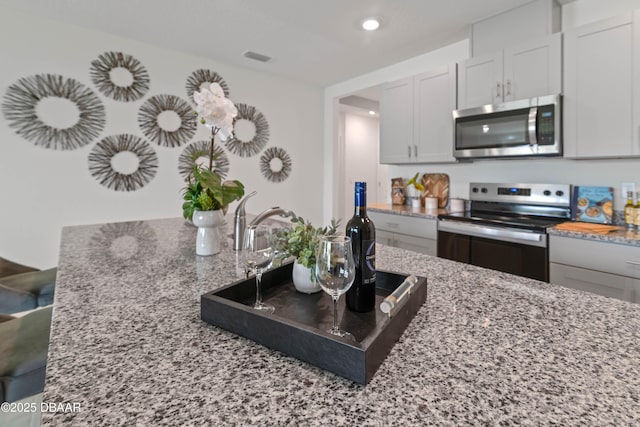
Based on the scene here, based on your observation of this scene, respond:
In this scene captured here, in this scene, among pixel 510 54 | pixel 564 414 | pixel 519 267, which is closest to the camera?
pixel 564 414

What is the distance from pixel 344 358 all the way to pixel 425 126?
2948mm

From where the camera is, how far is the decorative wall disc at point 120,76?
116 inches

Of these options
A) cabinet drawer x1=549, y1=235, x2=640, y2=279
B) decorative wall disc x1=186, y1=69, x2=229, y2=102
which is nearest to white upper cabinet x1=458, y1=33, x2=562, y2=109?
cabinet drawer x1=549, y1=235, x2=640, y2=279

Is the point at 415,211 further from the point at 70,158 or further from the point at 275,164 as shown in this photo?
the point at 70,158

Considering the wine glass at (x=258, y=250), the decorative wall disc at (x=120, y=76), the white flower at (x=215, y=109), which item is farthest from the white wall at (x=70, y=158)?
the wine glass at (x=258, y=250)

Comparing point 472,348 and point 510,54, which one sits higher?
point 510,54

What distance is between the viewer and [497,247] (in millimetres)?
2256

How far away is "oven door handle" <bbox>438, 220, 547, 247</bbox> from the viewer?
206cm

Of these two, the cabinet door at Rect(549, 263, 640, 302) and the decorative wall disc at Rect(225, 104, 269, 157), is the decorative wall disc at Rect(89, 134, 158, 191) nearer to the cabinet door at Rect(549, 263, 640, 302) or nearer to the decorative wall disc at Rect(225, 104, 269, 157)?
the decorative wall disc at Rect(225, 104, 269, 157)

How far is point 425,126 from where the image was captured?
309 centimetres

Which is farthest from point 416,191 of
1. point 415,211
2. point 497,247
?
point 497,247

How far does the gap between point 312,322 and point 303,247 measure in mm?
186

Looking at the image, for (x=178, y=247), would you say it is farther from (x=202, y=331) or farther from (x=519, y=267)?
(x=519, y=267)

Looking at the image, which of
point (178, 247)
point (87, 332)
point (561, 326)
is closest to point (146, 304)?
point (87, 332)
